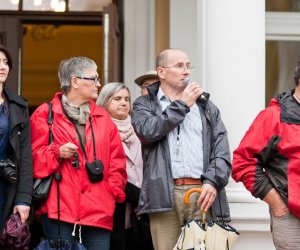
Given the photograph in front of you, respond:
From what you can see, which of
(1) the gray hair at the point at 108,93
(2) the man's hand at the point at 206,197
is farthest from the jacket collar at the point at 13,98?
(2) the man's hand at the point at 206,197

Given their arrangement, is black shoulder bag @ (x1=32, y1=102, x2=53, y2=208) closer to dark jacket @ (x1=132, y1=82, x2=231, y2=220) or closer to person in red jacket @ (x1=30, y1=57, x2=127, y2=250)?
person in red jacket @ (x1=30, y1=57, x2=127, y2=250)

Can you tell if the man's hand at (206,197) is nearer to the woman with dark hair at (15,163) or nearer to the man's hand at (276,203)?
the man's hand at (276,203)

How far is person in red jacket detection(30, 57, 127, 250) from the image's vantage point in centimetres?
568

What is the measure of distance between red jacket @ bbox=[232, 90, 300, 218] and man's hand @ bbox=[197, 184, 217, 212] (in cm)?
24

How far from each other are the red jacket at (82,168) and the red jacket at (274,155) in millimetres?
911

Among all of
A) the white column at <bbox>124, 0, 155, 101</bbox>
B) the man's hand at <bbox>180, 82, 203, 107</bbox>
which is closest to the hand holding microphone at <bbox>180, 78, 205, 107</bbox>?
the man's hand at <bbox>180, 82, 203, 107</bbox>

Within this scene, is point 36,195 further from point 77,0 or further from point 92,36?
point 92,36

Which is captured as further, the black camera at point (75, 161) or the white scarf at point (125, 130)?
the white scarf at point (125, 130)

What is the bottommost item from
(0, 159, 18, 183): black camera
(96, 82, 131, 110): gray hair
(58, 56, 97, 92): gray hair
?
(0, 159, 18, 183): black camera

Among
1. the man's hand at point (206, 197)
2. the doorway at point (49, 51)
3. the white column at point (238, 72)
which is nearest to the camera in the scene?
the man's hand at point (206, 197)

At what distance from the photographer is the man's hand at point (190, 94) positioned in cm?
573

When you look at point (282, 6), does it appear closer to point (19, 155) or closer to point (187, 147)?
point (187, 147)

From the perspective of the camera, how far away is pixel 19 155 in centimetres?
567

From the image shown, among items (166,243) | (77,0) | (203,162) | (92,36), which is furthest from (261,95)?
(92,36)
